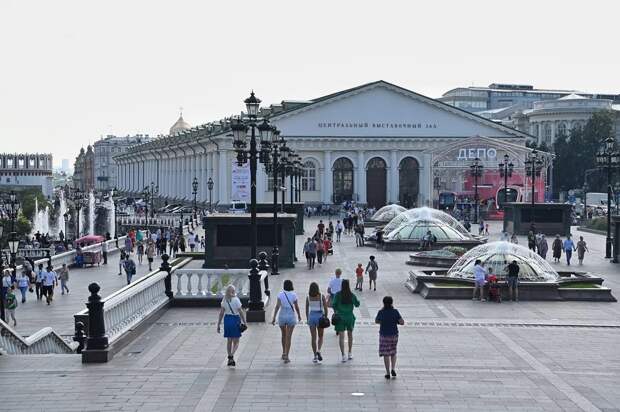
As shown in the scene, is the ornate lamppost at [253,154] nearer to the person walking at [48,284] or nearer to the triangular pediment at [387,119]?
the person walking at [48,284]

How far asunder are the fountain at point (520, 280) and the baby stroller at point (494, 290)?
0.40 metres

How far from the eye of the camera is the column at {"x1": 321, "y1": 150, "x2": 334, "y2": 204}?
97500 mm

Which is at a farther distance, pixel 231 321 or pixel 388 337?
pixel 231 321

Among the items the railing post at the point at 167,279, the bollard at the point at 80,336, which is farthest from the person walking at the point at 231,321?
the railing post at the point at 167,279

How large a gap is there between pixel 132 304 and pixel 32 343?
6.34 feet

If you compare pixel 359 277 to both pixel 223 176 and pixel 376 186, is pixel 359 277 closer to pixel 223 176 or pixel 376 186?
pixel 223 176

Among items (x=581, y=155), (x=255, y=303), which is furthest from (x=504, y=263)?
(x=581, y=155)

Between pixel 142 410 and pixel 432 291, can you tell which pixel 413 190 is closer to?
pixel 432 291

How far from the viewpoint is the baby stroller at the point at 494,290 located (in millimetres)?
24906

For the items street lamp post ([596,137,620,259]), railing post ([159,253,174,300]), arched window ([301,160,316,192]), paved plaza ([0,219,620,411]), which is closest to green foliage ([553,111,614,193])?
arched window ([301,160,316,192])

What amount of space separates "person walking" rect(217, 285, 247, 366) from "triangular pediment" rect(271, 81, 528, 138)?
81.8m

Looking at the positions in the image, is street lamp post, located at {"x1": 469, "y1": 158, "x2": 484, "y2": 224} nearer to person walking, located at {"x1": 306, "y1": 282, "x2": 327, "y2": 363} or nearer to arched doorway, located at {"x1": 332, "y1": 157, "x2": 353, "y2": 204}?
arched doorway, located at {"x1": 332, "y1": 157, "x2": 353, "y2": 204}

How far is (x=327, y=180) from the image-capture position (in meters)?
98.0

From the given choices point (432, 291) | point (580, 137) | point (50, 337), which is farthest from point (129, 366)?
point (580, 137)
